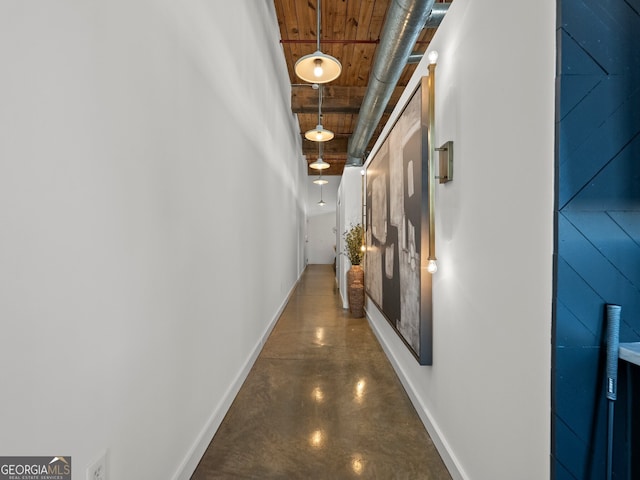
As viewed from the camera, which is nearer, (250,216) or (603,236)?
(603,236)

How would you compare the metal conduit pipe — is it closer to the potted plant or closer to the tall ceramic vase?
the potted plant

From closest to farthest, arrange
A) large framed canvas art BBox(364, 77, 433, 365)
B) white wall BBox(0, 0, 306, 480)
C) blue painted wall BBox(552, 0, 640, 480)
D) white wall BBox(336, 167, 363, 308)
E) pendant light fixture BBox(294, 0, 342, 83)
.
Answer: white wall BBox(0, 0, 306, 480), blue painted wall BBox(552, 0, 640, 480), large framed canvas art BBox(364, 77, 433, 365), pendant light fixture BBox(294, 0, 342, 83), white wall BBox(336, 167, 363, 308)

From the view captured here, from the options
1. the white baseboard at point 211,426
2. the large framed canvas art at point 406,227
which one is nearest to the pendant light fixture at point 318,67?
the large framed canvas art at point 406,227

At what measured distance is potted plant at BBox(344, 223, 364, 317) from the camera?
5230 millimetres

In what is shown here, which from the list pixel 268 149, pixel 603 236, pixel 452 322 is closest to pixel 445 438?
pixel 452 322

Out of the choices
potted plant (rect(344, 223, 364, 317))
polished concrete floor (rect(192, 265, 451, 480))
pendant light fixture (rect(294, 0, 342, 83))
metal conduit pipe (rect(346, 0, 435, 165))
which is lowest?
polished concrete floor (rect(192, 265, 451, 480))

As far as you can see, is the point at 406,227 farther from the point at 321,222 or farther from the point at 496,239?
the point at 321,222

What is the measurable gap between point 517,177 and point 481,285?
52 cm

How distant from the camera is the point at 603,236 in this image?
1.04 metres

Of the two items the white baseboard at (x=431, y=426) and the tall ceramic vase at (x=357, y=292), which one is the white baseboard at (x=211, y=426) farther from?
the tall ceramic vase at (x=357, y=292)

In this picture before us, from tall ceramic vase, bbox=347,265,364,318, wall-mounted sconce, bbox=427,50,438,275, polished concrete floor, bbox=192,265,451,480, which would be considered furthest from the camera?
tall ceramic vase, bbox=347,265,364,318

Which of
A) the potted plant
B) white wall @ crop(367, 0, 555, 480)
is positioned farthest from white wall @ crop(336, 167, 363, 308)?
white wall @ crop(367, 0, 555, 480)

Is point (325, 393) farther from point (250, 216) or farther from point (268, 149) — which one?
point (268, 149)

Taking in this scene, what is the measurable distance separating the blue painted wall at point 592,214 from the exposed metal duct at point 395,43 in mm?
2101
